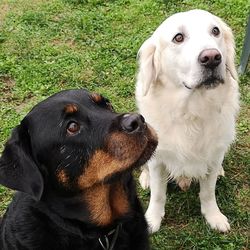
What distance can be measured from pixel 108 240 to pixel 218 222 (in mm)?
1182

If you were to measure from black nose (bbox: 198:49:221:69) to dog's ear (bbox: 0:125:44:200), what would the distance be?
1.18 metres

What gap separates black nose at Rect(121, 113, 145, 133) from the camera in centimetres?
261

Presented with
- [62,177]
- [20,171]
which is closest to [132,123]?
[62,177]

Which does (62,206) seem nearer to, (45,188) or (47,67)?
(45,188)

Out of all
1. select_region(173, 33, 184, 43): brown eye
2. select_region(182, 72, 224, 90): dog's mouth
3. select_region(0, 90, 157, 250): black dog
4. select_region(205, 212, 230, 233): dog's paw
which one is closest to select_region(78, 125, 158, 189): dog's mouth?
select_region(0, 90, 157, 250): black dog

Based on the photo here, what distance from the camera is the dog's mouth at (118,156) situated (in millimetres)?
2633

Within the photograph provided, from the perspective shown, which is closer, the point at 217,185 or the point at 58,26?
the point at 217,185

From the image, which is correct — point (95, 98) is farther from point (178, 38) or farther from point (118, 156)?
point (178, 38)

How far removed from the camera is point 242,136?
4527mm

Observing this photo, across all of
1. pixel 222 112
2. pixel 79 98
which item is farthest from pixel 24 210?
pixel 222 112

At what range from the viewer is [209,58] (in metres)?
3.07

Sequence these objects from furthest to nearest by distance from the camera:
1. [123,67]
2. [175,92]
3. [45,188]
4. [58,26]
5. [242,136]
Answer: [58,26] < [123,67] < [242,136] < [175,92] < [45,188]

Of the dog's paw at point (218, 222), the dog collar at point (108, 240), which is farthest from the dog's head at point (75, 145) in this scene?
the dog's paw at point (218, 222)

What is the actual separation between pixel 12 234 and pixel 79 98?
88 cm
